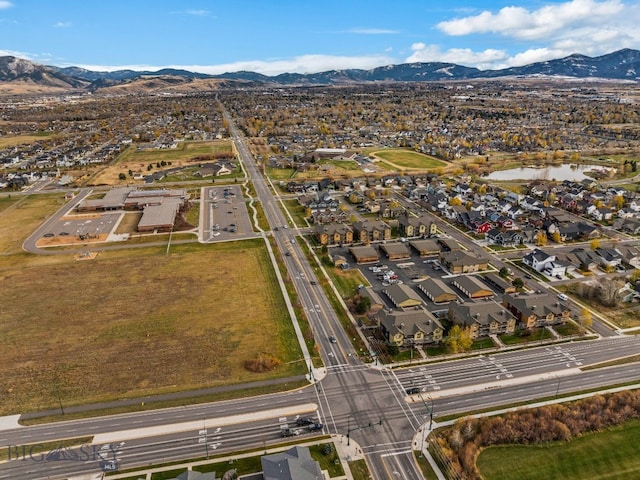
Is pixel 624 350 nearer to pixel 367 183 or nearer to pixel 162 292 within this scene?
pixel 162 292

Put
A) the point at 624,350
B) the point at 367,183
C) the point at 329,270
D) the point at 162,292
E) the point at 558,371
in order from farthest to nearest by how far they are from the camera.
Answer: the point at 367,183 < the point at 329,270 < the point at 162,292 < the point at 624,350 < the point at 558,371

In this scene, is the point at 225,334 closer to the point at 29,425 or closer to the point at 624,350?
the point at 29,425

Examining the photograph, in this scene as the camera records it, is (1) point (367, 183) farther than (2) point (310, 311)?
Yes

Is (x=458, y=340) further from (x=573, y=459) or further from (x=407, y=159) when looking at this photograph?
(x=407, y=159)

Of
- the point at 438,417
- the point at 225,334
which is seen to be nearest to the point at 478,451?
the point at 438,417

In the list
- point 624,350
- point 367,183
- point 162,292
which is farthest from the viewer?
point 367,183
